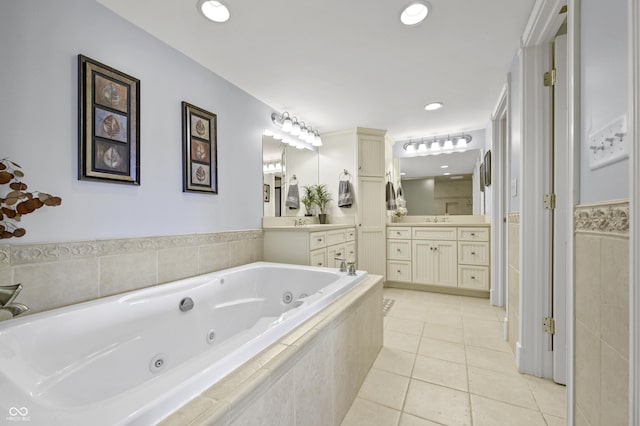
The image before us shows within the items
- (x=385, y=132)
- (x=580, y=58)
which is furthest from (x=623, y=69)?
(x=385, y=132)

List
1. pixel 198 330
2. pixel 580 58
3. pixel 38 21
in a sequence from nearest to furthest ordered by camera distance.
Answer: pixel 580 58 < pixel 38 21 < pixel 198 330

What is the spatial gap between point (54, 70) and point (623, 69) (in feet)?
7.40

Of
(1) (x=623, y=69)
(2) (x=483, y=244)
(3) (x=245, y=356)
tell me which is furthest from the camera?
(2) (x=483, y=244)

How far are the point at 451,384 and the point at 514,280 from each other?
863 millimetres

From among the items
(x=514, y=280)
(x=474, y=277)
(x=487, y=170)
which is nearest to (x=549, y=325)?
(x=514, y=280)

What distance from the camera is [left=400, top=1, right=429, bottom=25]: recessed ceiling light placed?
152 cm

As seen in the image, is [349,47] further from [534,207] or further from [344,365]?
[344,365]

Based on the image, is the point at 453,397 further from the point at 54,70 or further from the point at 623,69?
the point at 54,70

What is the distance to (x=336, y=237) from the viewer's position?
306 centimetres

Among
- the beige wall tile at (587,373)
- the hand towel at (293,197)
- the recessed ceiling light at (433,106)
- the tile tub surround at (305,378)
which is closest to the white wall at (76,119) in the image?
the hand towel at (293,197)

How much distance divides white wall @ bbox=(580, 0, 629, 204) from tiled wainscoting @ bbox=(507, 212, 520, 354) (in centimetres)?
97

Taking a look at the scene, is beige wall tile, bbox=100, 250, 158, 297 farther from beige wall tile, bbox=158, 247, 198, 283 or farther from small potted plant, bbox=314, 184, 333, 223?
small potted plant, bbox=314, 184, 333, 223

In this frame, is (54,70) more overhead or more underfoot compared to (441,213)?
more overhead

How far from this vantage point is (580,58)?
3.17ft
